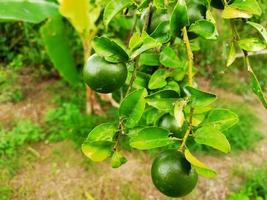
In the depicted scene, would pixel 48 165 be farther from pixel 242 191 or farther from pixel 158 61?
pixel 158 61

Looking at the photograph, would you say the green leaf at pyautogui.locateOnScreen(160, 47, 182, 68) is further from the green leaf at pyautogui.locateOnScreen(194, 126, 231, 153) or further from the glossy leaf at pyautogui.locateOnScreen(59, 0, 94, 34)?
the glossy leaf at pyautogui.locateOnScreen(59, 0, 94, 34)

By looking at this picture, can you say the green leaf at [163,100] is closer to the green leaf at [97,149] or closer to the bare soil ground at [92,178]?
the green leaf at [97,149]

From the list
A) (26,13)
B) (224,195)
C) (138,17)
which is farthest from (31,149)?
(138,17)

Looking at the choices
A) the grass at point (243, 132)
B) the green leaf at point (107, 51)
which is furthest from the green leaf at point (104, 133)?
the grass at point (243, 132)

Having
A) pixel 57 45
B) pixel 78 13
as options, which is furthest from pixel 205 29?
pixel 57 45

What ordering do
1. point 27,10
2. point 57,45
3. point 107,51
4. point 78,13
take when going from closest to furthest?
point 107,51 < point 27,10 < point 78,13 < point 57,45

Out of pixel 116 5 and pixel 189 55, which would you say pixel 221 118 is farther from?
pixel 116 5
